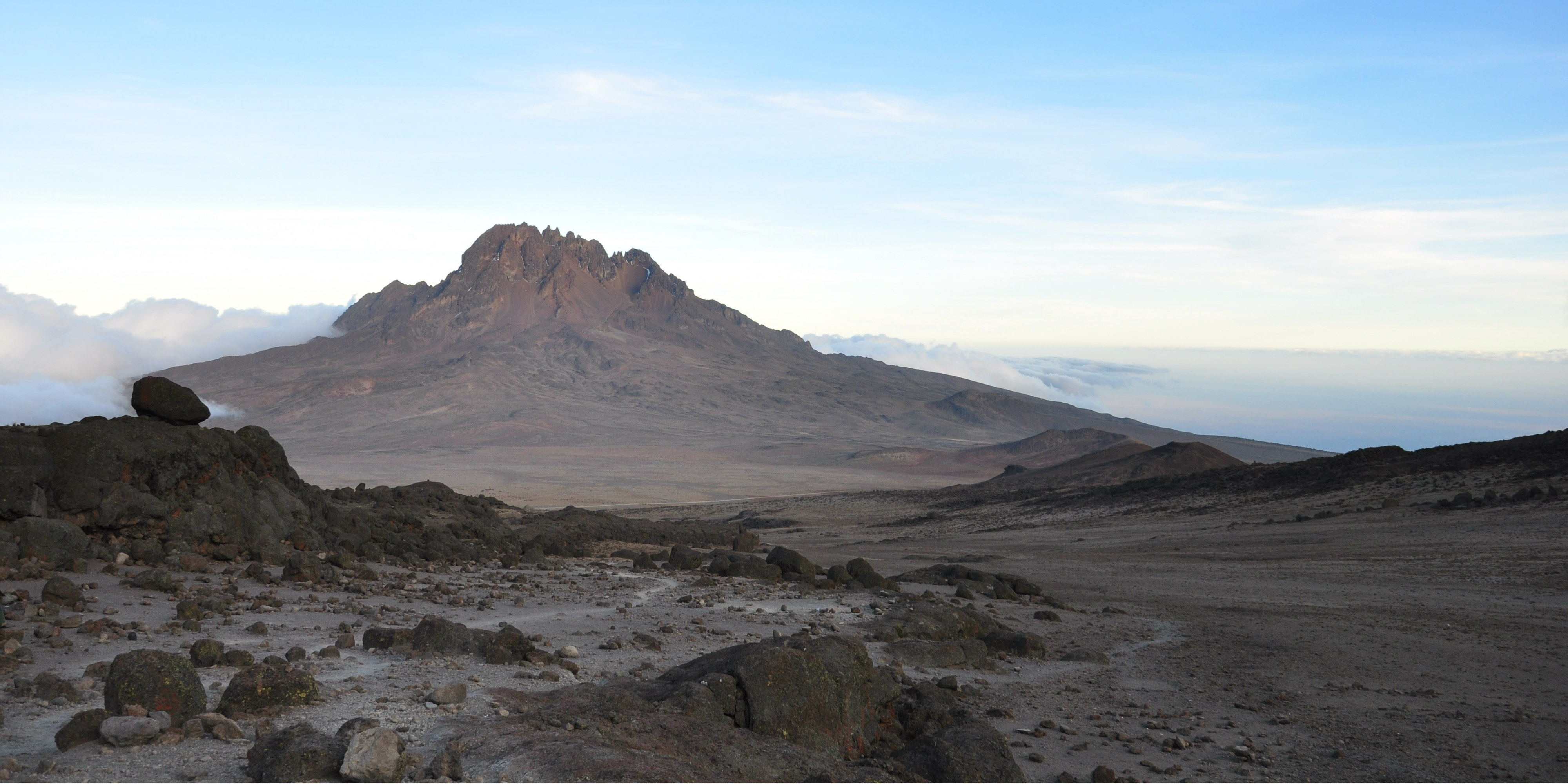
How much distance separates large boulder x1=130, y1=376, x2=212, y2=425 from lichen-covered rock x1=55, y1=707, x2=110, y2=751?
12.2 m

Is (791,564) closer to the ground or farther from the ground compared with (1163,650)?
farther from the ground

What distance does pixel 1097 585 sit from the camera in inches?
840

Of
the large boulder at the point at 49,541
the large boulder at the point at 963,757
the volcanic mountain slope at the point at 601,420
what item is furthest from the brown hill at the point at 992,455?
the large boulder at the point at 963,757

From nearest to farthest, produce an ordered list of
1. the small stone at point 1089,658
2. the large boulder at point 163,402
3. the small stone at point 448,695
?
the small stone at point 448,695, the small stone at point 1089,658, the large boulder at point 163,402

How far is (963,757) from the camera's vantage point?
796cm

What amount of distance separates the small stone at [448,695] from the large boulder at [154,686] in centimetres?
152

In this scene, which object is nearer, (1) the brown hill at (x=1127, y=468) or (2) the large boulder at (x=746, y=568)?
(2) the large boulder at (x=746, y=568)

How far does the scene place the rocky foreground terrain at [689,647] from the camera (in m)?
6.73

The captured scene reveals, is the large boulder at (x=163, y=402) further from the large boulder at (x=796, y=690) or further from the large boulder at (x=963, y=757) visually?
the large boulder at (x=963, y=757)

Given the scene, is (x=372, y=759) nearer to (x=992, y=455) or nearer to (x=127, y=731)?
(x=127, y=731)

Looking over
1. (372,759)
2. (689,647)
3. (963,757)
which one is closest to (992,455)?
(689,647)

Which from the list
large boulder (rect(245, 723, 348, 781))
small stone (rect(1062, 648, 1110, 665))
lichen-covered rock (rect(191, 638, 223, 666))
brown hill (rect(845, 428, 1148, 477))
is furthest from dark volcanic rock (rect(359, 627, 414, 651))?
brown hill (rect(845, 428, 1148, 477))

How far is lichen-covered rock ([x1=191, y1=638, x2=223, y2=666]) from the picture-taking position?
27.7ft

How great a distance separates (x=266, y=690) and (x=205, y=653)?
180cm
